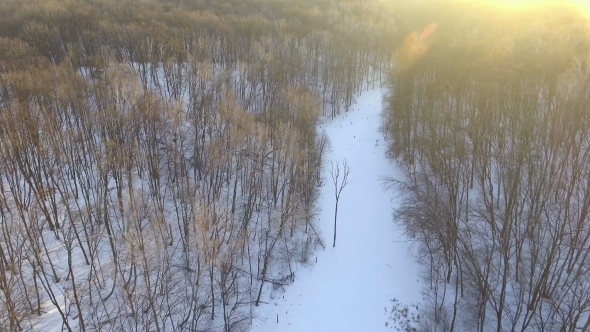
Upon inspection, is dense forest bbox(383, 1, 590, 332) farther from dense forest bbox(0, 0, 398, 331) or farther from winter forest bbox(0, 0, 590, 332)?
dense forest bbox(0, 0, 398, 331)

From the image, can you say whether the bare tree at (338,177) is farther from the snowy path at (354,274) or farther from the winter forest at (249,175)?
the snowy path at (354,274)

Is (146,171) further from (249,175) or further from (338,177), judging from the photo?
(338,177)

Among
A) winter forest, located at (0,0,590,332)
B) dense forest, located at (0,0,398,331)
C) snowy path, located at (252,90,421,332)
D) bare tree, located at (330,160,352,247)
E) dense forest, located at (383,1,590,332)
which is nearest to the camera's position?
dense forest, located at (383,1,590,332)

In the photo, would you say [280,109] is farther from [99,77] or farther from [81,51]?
[81,51]

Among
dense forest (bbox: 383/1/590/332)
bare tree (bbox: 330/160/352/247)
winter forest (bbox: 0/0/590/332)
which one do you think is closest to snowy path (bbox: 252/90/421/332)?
bare tree (bbox: 330/160/352/247)

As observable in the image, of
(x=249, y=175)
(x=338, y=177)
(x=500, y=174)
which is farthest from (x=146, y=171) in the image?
(x=500, y=174)
